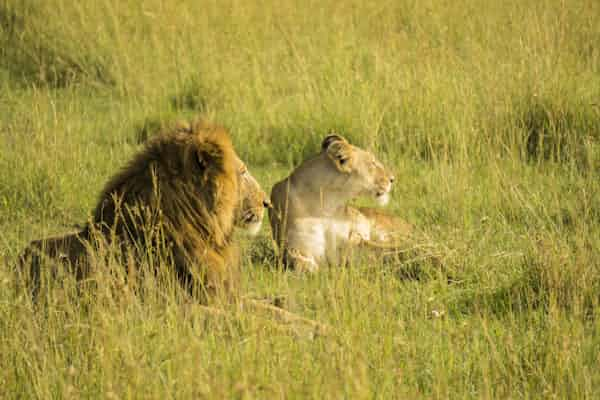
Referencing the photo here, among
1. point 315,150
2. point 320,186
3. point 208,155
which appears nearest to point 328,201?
point 320,186

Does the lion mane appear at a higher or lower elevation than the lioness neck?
higher

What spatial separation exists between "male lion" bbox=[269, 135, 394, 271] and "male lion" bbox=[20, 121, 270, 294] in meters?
1.46

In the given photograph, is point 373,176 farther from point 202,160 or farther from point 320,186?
point 202,160

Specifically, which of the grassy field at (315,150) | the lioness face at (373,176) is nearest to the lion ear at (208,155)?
the grassy field at (315,150)

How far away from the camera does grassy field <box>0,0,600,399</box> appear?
11.1 feet

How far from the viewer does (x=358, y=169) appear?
580 centimetres

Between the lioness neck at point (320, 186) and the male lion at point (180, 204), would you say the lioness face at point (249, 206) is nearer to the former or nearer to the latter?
the male lion at point (180, 204)

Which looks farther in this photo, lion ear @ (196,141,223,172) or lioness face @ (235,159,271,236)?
lioness face @ (235,159,271,236)

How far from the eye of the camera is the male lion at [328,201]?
5605mm

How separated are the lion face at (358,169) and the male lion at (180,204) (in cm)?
167

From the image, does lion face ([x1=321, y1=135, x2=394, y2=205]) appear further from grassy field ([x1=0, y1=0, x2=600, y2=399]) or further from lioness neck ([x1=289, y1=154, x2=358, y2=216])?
grassy field ([x1=0, y1=0, x2=600, y2=399])

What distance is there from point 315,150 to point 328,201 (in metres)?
2.07

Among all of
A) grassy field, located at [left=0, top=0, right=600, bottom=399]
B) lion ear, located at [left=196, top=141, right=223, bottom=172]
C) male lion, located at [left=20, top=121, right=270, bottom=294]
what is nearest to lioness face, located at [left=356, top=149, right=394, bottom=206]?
grassy field, located at [left=0, top=0, right=600, bottom=399]

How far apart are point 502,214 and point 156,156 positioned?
8.67 feet
